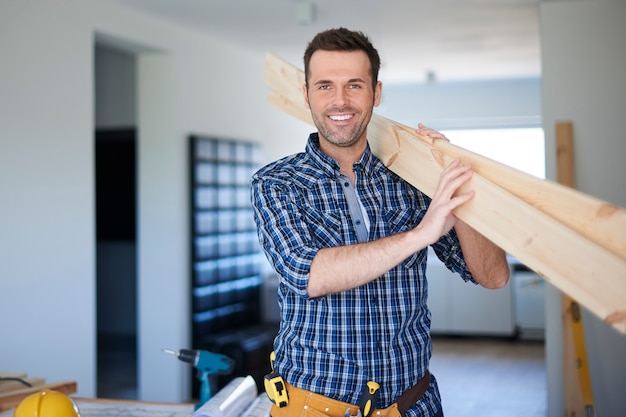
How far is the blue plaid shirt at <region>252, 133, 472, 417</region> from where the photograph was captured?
174 centimetres

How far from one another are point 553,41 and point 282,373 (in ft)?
12.4

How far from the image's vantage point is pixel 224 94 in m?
6.59

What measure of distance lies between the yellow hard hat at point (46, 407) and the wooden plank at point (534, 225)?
3.52ft

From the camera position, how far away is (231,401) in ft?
8.24

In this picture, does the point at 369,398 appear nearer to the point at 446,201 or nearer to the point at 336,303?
the point at 336,303

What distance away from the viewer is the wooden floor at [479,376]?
5.77 metres

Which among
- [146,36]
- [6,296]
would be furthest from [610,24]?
[6,296]

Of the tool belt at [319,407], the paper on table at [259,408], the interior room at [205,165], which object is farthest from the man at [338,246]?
the interior room at [205,165]

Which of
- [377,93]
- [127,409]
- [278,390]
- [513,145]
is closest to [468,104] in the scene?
[513,145]

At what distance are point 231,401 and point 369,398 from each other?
2.95 feet

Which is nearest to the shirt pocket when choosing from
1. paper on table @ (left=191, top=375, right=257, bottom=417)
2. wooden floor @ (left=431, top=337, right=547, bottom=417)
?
paper on table @ (left=191, top=375, right=257, bottom=417)

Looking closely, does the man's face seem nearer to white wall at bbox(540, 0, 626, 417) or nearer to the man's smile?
the man's smile

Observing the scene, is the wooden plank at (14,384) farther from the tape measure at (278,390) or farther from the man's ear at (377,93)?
the man's ear at (377,93)

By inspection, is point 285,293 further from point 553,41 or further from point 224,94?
point 224,94
